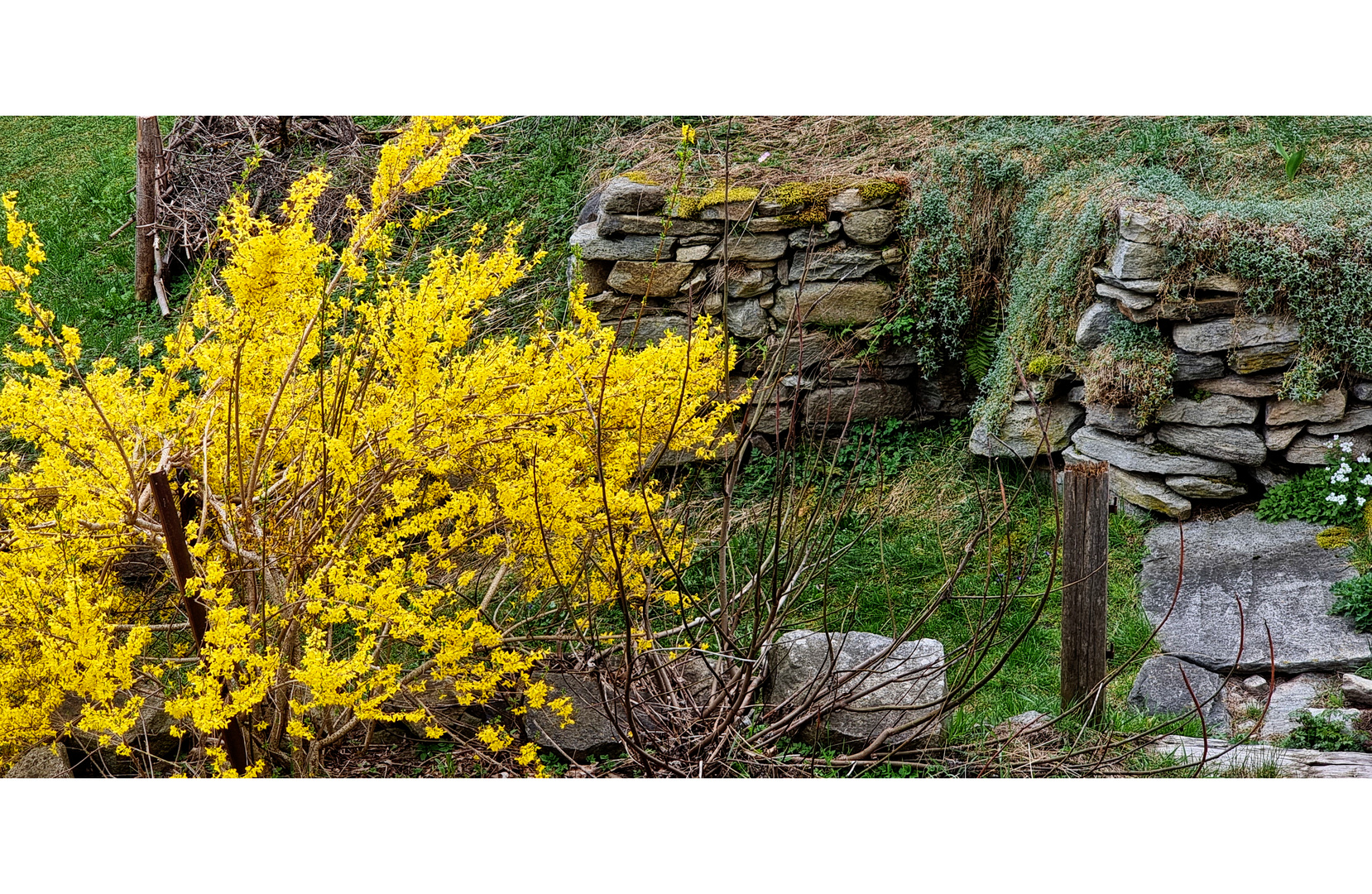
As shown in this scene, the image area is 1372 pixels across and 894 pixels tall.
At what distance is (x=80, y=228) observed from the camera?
4746 mm

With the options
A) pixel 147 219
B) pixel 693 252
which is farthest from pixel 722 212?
pixel 147 219

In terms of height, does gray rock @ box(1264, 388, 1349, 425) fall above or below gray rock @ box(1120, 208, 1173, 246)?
below

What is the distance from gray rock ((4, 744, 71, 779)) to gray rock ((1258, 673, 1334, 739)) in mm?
3087

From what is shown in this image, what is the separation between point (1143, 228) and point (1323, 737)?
1.77m

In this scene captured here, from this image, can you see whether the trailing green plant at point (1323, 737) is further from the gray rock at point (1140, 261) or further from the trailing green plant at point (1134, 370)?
the gray rock at point (1140, 261)

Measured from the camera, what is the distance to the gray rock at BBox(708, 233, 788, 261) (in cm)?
439

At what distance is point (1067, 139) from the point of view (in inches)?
170

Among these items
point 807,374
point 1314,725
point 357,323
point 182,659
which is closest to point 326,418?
point 357,323

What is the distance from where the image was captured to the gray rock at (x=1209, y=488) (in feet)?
12.6

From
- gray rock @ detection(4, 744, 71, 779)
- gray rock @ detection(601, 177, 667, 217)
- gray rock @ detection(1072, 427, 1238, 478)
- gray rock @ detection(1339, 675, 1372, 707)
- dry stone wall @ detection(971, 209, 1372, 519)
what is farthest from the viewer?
gray rock @ detection(601, 177, 667, 217)

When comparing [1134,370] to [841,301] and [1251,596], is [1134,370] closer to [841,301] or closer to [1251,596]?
[1251,596]

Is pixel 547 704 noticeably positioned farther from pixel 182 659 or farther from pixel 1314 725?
pixel 1314 725

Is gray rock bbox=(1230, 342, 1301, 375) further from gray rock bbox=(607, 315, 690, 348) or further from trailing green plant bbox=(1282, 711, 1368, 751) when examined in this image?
gray rock bbox=(607, 315, 690, 348)

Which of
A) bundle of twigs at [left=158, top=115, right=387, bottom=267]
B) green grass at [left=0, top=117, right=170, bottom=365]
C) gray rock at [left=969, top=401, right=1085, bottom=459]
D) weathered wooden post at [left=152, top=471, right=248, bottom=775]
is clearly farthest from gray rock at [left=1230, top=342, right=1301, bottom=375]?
green grass at [left=0, top=117, right=170, bottom=365]
